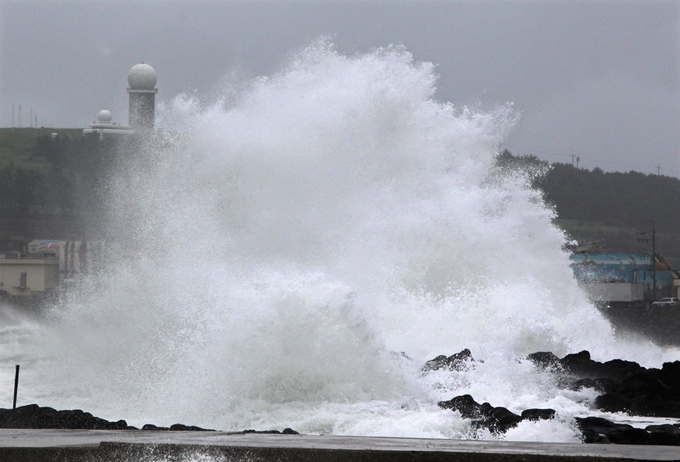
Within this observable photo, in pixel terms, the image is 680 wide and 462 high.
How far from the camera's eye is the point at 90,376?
17469 mm

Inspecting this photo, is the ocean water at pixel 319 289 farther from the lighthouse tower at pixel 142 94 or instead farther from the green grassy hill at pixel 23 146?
the green grassy hill at pixel 23 146

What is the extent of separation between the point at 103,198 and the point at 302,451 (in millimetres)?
64416

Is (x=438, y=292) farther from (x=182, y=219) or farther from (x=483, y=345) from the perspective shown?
(x=182, y=219)

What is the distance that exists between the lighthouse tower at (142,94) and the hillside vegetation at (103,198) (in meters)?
3.01

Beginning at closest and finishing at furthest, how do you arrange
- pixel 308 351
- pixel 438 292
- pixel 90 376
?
pixel 308 351
pixel 90 376
pixel 438 292

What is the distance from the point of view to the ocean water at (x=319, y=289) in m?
14.1

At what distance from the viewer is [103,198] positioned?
69.2m

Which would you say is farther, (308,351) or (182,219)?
(182,219)

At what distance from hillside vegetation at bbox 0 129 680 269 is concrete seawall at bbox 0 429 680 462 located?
58349 mm

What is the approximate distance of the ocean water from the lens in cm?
1409

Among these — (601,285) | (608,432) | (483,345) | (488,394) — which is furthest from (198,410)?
(601,285)

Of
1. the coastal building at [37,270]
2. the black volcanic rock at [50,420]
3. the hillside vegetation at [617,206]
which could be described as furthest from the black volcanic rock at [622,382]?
the hillside vegetation at [617,206]

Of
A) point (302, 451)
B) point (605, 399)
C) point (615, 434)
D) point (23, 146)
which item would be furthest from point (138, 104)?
point (302, 451)

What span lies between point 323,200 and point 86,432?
56.3ft
